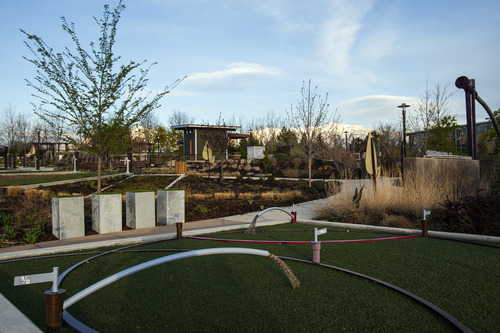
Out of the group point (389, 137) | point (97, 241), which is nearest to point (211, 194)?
point (97, 241)

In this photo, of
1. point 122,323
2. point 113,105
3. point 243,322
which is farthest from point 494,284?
point 113,105

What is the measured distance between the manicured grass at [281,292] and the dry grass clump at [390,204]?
260 centimetres

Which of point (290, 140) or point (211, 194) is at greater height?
point (290, 140)

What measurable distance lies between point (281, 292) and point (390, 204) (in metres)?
5.82

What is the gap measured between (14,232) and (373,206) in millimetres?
7427

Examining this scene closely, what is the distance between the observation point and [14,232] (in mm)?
6977

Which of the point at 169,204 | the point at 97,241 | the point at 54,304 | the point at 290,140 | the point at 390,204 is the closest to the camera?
the point at 54,304

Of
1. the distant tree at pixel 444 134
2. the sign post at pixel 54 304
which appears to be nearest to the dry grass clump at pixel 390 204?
the sign post at pixel 54 304

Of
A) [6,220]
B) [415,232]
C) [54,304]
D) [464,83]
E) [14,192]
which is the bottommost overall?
[415,232]

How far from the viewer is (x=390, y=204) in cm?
883

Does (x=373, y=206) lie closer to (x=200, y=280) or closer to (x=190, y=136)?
(x=200, y=280)

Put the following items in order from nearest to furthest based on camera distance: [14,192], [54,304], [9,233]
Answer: [54,304]
[9,233]
[14,192]

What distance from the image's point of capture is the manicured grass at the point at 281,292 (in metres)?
3.11

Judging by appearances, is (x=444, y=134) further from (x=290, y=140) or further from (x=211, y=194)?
(x=211, y=194)
